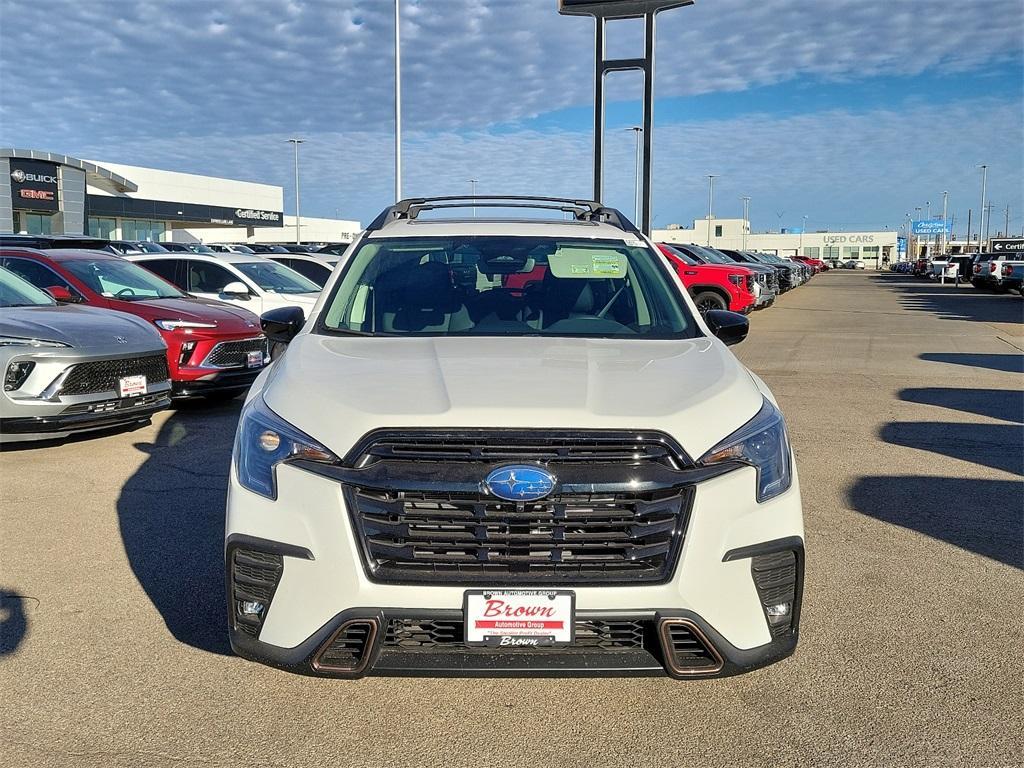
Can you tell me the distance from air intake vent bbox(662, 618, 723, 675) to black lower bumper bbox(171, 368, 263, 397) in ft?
22.2

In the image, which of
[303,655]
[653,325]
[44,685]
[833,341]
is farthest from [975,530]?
[833,341]

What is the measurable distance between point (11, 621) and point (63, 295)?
5.84 metres

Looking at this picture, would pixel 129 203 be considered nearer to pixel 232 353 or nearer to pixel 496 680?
pixel 232 353

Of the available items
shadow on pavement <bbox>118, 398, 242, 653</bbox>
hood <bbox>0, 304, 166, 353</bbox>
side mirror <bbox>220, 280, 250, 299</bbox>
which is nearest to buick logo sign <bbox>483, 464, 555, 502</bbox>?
shadow on pavement <bbox>118, 398, 242, 653</bbox>

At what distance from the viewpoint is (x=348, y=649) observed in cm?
286

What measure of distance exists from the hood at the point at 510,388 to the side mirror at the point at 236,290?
760cm

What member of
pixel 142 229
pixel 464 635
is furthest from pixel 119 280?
pixel 142 229

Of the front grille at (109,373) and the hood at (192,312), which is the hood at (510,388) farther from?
the hood at (192,312)

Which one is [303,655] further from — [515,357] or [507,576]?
[515,357]

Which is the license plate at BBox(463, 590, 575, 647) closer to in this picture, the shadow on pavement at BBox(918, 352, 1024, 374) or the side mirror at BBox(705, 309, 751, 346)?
the side mirror at BBox(705, 309, 751, 346)

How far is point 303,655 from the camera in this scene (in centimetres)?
286

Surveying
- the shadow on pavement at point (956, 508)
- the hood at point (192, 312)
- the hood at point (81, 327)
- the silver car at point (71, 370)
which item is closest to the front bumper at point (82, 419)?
the silver car at point (71, 370)

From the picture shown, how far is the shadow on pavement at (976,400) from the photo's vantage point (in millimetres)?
9477

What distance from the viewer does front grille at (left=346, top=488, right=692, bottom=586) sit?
2.84m
